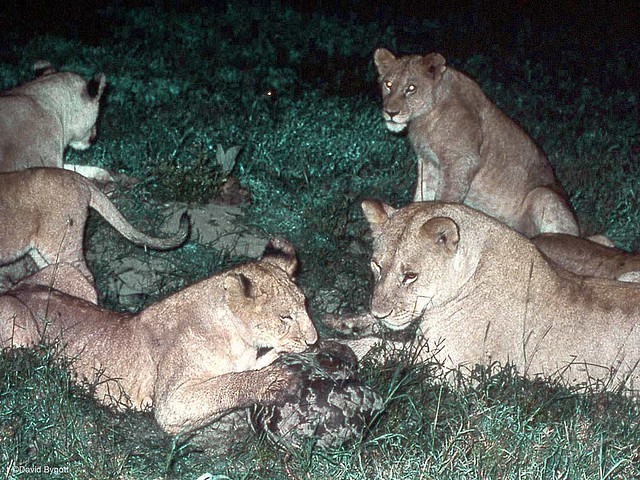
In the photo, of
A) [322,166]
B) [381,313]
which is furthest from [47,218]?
[322,166]

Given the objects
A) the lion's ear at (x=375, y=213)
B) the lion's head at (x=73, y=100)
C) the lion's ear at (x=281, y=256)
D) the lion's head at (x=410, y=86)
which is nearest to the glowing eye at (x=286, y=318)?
the lion's ear at (x=281, y=256)

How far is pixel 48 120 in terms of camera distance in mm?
6516

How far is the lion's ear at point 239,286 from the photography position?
3.96 meters

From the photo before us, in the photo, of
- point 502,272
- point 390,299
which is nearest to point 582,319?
point 502,272

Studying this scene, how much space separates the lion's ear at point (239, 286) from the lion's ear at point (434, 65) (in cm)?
296

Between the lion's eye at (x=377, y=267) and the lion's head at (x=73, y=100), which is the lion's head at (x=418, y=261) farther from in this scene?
the lion's head at (x=73, y=100)

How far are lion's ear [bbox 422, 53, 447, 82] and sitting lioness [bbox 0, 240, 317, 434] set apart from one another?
8.39 feet

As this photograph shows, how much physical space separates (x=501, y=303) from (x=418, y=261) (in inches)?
17.4

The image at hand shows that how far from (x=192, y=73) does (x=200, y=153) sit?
2923mm

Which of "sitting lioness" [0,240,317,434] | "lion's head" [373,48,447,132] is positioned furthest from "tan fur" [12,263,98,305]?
"lion's head" [373,48,447,132]

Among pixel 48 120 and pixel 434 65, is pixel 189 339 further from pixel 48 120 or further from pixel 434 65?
pixel 434 65

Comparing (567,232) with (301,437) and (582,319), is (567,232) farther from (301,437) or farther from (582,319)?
(301,437)

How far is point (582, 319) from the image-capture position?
4602 mm

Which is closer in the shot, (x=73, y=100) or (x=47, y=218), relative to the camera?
(x=47, y=218)
